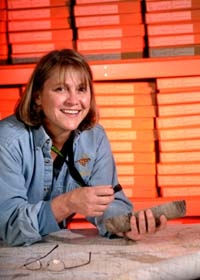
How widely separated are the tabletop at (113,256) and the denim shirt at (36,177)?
0.16ft

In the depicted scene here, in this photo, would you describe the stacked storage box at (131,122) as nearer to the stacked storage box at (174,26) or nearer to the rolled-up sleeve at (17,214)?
the stacked storage box at (174,26)

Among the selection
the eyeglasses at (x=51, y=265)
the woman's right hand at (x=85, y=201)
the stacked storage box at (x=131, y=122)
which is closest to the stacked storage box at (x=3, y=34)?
the stacked storage box at (x=131, y=122)

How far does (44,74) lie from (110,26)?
0.61 metres

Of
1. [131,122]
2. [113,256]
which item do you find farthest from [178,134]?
[113,256]

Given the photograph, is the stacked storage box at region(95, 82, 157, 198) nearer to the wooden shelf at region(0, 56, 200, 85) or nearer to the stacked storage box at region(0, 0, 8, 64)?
the wooden shelf at region(0, 56, 200, 85)

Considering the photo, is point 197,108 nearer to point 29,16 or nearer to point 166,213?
point 29,16

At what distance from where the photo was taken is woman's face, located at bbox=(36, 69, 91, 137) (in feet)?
3.90

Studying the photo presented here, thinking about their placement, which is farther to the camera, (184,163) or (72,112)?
(184,163)

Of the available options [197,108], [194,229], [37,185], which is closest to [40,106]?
[37,185]

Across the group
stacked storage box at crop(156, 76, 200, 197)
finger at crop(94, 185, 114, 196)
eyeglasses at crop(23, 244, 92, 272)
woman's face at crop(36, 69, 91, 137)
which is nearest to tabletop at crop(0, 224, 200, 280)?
eyeglasses at crop(23, 244, 92, 272)

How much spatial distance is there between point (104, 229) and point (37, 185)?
21 cm

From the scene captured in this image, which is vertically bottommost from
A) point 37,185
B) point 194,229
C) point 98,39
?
point 194,229

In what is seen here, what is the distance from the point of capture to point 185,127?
1.79 metres

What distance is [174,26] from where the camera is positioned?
5.68 feet
